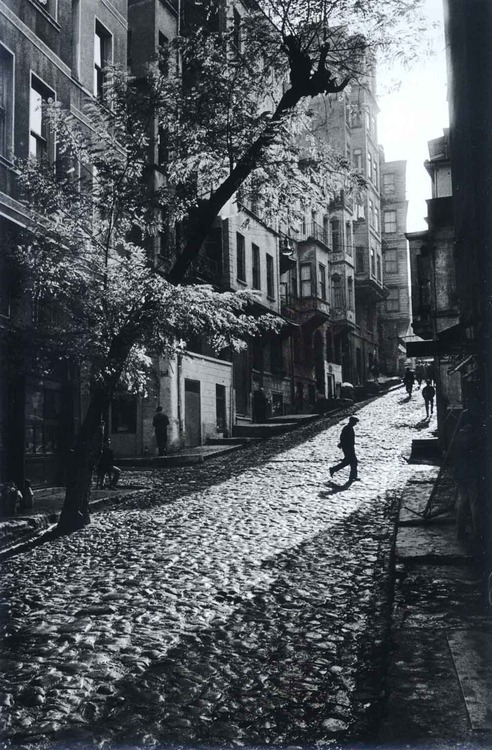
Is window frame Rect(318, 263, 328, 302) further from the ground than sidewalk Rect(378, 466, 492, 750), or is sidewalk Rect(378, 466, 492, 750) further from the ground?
window frame Rect(318, 263, 328, 302)

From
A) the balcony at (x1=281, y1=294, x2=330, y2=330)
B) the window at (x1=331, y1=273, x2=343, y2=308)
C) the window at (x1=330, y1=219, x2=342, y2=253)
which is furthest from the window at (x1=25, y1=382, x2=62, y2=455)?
the window at (x1=330, y1=219, x2=342, y2=253)

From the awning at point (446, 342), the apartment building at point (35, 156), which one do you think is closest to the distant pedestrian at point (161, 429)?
the apartment building at point (35, 156)

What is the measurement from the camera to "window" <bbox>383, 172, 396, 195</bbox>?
2864 inches

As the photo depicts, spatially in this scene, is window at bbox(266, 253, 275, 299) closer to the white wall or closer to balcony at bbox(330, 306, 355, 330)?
the white wall

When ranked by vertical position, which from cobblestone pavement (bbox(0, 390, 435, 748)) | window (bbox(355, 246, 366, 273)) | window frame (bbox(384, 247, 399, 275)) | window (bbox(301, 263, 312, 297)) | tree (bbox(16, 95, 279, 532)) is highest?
window frame (bbox(384, 247, 399, 275))

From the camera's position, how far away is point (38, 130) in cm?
1608

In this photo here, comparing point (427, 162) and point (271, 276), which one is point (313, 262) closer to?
point (271, 276)

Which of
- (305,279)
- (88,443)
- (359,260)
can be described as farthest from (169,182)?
(359,260)

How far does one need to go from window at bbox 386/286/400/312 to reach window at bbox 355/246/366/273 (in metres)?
12.5

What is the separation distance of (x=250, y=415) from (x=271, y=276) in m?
8.62

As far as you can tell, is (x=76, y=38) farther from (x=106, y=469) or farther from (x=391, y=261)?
(x=391, y=261)

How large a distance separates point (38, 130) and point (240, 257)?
788 inches

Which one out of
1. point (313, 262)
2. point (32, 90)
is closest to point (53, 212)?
point (32, 90)

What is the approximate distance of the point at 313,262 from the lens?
4662 centimetres
